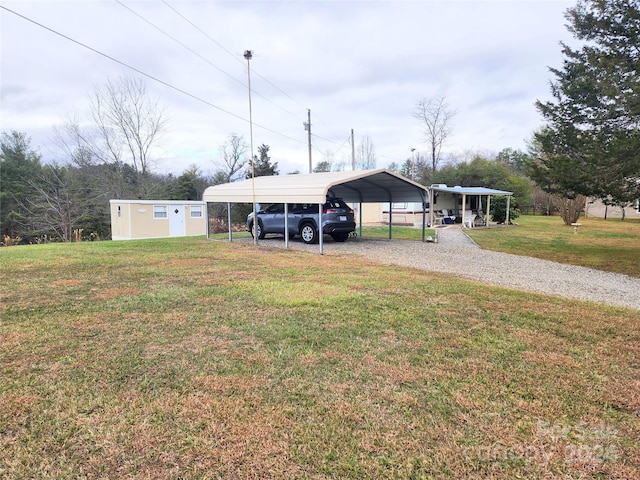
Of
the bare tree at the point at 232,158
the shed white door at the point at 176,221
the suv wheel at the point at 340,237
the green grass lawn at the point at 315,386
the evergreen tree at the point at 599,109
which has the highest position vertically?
the bare tree at the point at 232,158

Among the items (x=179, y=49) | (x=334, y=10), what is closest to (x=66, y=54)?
(x=179, y=49)

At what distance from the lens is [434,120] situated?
1596 inches

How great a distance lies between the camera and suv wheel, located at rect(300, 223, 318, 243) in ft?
41.3

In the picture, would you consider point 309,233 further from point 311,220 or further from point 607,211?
point 607,211

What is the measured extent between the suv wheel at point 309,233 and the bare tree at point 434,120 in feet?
103

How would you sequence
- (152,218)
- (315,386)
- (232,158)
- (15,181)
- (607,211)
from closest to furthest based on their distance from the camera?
1. (315,386)
2. (152,218)
3. (15,181)
4. (607,211)
5. (232,158)

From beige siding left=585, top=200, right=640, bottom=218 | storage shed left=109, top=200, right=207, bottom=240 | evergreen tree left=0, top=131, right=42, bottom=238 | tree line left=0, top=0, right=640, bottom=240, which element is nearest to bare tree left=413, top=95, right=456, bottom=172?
tree line left=0, top=0, right=640, bottom=240

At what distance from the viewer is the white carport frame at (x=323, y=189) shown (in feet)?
35.0

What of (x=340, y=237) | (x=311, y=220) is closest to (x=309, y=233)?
(x=311, y=220)

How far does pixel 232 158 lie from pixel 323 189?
30212mm

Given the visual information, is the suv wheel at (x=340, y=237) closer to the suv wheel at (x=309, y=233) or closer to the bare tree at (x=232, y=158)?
the suv wheel at (x=309, y=233)

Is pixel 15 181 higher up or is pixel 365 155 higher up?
pixel 365 155

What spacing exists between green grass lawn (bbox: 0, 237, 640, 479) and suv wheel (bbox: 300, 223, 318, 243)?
7.01 m

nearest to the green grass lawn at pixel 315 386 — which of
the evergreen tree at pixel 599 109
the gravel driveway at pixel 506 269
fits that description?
the gravel driveway at pixel 506 269
